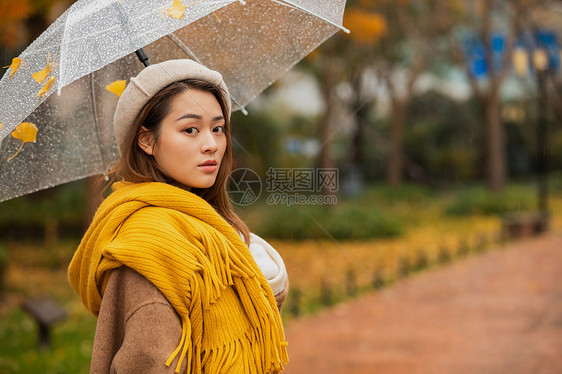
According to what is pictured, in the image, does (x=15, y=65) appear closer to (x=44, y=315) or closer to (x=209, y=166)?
(x=209, y=166)

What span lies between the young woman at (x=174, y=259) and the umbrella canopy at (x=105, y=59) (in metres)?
0.17

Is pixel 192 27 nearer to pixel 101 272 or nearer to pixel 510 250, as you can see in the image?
pixel 101 272

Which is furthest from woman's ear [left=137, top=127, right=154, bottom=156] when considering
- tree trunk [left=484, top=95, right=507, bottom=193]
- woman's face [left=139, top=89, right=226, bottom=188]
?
tree trunk [left=484, top=95, right=507, bottom=193]

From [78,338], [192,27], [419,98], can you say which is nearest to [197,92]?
[192,27]

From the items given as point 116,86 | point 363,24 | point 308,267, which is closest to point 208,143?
point 116,86

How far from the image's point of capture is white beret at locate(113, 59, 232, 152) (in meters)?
1.73

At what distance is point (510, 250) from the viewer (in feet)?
33.4

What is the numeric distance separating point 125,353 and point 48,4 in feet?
22.8

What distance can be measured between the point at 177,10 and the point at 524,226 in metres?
10.6

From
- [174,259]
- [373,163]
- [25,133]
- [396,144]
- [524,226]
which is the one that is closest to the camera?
[174,259]

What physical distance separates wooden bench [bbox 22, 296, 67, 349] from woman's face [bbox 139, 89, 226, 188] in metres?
4.01

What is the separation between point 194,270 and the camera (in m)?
1.57

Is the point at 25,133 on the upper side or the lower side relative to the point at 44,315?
upper

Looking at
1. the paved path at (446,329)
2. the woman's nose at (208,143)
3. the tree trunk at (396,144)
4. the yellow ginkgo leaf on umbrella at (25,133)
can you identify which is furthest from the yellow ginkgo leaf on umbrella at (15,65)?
the tree trunk at (396,144)
